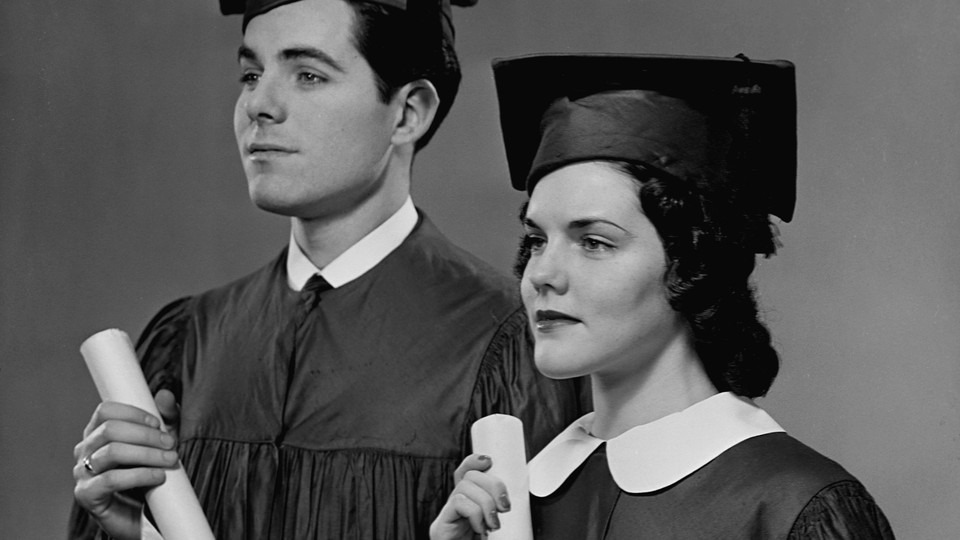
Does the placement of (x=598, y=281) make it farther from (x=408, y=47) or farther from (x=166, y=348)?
(x=166, y=348)

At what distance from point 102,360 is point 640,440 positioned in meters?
0.68

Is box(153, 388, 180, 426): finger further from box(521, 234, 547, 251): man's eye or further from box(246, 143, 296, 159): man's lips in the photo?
box(521, 234, 547, 251): man's eye

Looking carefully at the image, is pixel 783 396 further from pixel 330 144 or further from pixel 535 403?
pixel 330 144

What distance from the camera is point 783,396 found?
2.38 metres

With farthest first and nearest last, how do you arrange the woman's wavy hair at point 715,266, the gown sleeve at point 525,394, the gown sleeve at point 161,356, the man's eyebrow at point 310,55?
the gown sleeve at point 161,356
the man's eyebrow at point 310,55
the gown sleeve at point 525,394
the woman's wavy hair at point 715,266

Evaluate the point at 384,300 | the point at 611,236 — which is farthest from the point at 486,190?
the point at 611,236

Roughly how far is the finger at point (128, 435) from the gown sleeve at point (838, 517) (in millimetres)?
790

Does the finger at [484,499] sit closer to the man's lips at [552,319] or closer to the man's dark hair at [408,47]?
the man's lips at [552,319]

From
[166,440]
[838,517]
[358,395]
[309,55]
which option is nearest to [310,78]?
[309,55]

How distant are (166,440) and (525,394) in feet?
1.52

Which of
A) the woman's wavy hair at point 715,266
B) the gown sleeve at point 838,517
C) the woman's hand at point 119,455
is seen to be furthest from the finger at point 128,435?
the gown sleeve at point 838,517

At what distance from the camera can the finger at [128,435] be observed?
1848mm

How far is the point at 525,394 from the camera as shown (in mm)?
1995

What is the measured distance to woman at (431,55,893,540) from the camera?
1.56 meters
